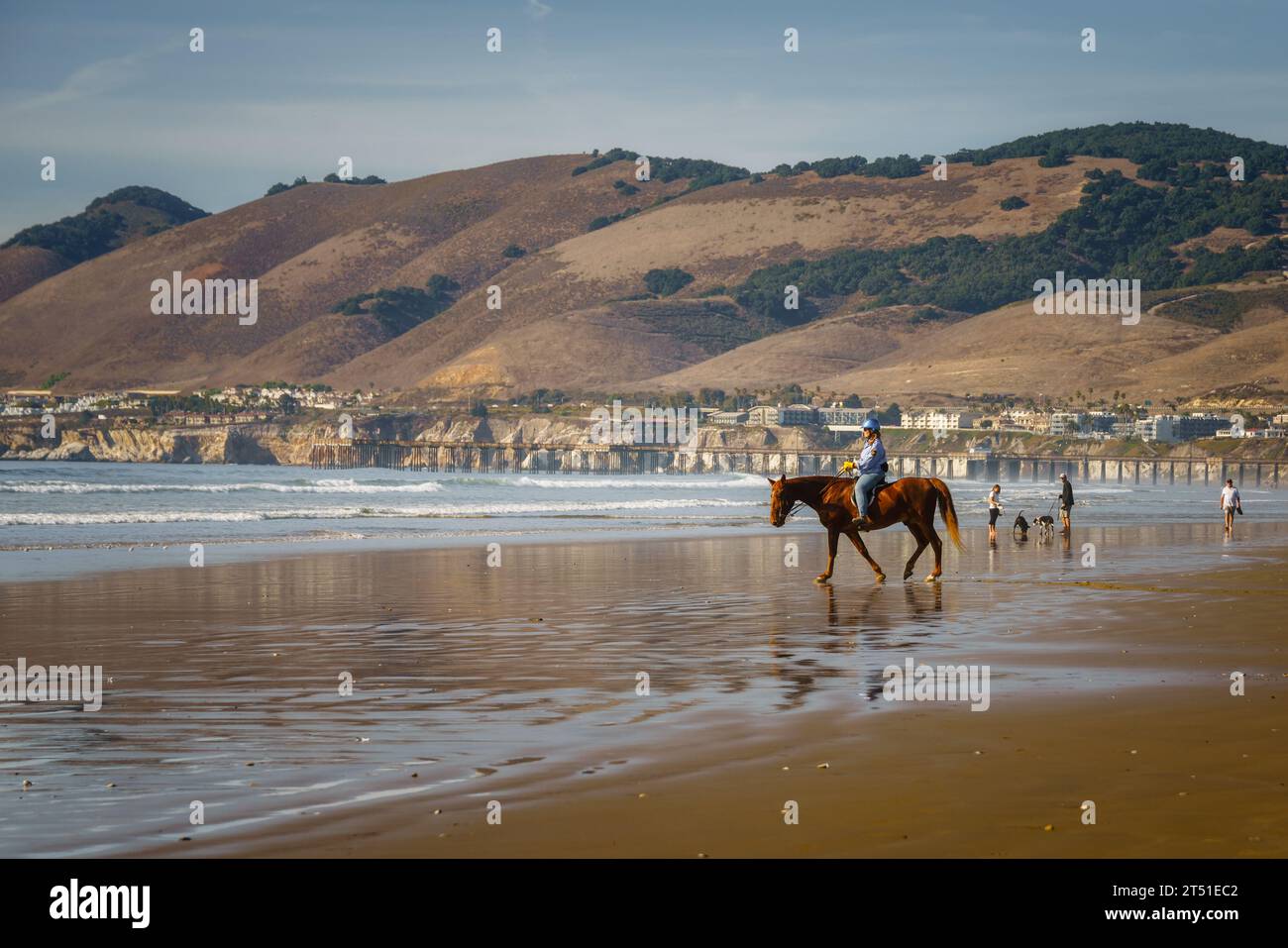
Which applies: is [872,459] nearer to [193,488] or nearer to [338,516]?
[338,516]

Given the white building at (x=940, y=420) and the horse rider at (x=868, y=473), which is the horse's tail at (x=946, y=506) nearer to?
the horse rider at (x=868, y=473)

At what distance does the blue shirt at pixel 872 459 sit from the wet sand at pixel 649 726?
2036mm

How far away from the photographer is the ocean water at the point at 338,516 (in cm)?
3544

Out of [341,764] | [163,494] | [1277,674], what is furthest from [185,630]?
[163,494]

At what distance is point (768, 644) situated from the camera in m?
16.9

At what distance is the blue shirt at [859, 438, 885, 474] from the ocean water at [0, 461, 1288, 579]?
48.1 feet

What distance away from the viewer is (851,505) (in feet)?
79.4

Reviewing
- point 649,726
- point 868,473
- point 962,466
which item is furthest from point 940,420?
point 649,726

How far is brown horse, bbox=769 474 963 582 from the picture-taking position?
2416cm

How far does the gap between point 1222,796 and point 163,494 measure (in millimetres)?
64746

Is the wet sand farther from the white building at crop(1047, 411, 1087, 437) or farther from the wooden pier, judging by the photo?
the white building at crop(1047, 411, 1087, 437)

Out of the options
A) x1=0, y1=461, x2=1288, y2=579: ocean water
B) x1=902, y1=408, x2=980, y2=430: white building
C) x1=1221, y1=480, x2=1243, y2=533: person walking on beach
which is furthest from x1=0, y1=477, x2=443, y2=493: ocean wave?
x1=902, y1=408, x2=980, y2=430: white building
